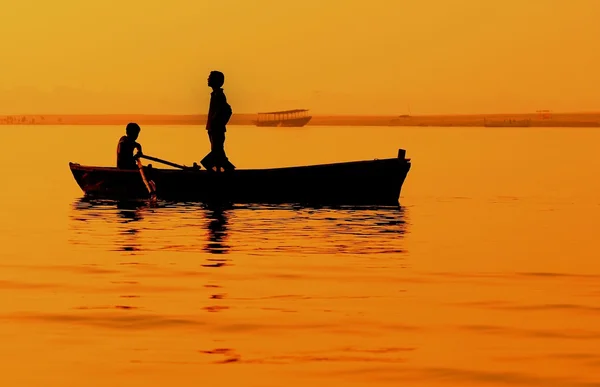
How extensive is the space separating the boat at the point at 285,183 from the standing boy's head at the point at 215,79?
1.85 metres

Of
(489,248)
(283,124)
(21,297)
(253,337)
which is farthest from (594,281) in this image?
(283,124)

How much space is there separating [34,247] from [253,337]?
9109 mm

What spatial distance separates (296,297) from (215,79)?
42.4 feet

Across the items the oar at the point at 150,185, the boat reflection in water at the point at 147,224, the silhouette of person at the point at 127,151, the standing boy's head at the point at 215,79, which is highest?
the standing boy's head at the point at 215,79

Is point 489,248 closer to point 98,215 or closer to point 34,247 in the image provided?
point 34,247

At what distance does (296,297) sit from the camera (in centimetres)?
1400

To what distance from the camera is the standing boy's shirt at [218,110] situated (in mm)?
26719

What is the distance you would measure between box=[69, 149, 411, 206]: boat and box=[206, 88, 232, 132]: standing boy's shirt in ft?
3.19

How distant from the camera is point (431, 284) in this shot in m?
15.3

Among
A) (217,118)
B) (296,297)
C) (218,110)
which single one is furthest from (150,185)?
(296,297)

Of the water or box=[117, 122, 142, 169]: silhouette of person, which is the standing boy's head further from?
the water

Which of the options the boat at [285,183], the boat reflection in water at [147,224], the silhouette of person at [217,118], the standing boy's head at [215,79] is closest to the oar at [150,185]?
the boat at [285,183]

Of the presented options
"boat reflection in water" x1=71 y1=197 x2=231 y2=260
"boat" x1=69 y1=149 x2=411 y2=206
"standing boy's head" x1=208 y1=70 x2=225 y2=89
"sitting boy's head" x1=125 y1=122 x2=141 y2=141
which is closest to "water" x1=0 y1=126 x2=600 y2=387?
"boat reflection in water" x1=71 y1=197 x2=231 y2=260

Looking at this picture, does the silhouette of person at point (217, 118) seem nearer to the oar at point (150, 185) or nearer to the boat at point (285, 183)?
the boat at point (285, 183)
